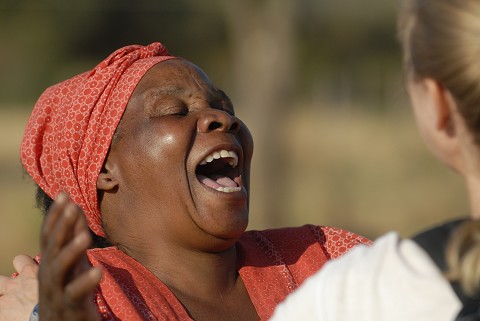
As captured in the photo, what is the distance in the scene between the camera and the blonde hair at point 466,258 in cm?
196

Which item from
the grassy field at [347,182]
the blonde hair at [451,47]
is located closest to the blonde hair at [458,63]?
the blonde hair at [451,47]

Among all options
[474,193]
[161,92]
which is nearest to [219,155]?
[161,92]

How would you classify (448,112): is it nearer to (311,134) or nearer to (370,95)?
(311,134)

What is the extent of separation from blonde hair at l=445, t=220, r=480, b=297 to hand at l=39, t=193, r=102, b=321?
821mm

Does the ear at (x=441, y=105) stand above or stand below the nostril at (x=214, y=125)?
above

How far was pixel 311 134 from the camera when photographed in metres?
15.9

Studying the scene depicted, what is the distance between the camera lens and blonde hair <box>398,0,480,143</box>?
6.43 ft

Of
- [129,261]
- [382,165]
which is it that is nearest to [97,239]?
[129,261]

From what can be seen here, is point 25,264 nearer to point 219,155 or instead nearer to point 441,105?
point 219,155

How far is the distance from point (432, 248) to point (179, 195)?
1.50 meters

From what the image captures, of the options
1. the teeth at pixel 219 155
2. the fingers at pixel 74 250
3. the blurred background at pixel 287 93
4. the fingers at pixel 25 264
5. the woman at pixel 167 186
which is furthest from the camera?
the blurred background at pixel 287 93

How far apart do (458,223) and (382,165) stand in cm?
1286

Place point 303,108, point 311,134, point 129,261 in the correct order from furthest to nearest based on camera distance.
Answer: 1. point 303,108
2. point 311,134
3. point 129,261

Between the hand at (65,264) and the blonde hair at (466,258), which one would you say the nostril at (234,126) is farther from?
the blonde hair at (466,258)
